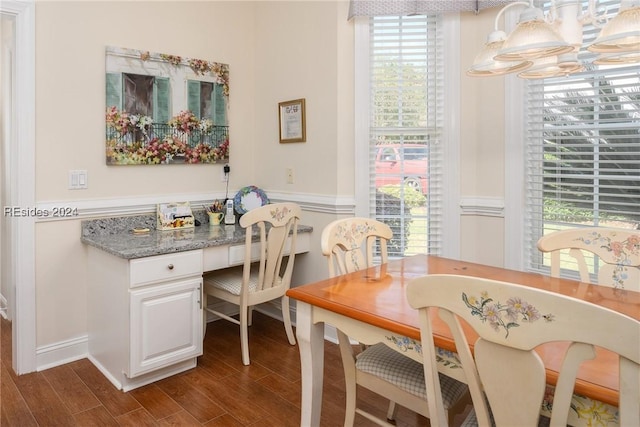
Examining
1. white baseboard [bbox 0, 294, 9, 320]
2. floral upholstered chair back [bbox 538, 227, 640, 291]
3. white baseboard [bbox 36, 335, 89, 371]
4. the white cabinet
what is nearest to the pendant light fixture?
floral upholstered chair back [bbox 538, 227, 640, 291]

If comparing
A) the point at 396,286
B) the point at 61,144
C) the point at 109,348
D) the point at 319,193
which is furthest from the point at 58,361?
the point at 396,286

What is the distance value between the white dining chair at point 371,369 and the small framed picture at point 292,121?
132cm

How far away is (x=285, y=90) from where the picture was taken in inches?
134

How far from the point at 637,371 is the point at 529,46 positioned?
3.14ft

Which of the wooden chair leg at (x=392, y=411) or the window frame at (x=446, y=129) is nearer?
the wooden chair leg at (x=392, y=411)

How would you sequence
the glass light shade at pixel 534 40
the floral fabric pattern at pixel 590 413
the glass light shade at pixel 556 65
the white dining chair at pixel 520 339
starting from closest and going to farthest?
the white dining chair at pixel 520 339, the floral fabric pattern at pixel 590 413, the glass light shade at pixel 534 40, the glass light shade at pixel 556 65

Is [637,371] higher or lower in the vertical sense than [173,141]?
lower

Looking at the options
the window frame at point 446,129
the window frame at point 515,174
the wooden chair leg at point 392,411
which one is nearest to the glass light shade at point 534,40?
the window frame at point 515,174

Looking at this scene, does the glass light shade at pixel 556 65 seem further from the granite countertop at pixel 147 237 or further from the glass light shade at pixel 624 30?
the granite countertop at pixel 147 237

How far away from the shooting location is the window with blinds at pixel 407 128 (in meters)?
2.96

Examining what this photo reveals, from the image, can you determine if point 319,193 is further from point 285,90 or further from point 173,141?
point 173,141

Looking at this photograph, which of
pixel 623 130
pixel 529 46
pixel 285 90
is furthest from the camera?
pixel 285 90

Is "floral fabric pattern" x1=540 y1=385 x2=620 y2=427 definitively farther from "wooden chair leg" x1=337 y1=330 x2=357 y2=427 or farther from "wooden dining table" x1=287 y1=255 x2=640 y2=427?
"wooden chair leg" x1=337 y1=330 x2=357 y2=427

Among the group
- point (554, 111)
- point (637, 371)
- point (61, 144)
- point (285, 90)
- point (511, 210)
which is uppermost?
point (285, 90)
